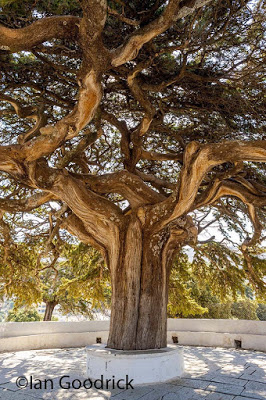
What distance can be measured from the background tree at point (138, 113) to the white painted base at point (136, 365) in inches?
17.6

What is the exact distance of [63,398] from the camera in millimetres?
3822

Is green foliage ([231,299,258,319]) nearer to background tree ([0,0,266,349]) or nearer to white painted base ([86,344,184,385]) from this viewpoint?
background tree ([0,0,266,349])

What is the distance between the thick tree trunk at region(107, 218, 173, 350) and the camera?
17.1ft

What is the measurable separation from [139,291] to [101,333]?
4.96 m

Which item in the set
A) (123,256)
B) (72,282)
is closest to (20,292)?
(72,282)

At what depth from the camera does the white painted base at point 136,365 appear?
452 cm

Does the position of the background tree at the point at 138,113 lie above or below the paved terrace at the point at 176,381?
above

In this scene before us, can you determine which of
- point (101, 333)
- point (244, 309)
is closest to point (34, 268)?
point (101, 333)

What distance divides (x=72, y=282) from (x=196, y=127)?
18.2 feet

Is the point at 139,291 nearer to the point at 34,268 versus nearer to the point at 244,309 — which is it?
the point at 34,268

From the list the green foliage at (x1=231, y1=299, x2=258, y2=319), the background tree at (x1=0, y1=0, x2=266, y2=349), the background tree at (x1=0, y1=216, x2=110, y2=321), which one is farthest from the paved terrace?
the green foliage at (x1=231, y1=299, x2=258, y2=319)

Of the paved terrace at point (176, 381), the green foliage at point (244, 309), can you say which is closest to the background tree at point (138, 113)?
the paved terrace at point (176, 381)

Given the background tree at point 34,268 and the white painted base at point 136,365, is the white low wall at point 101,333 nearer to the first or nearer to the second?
the background tree at point 34,268

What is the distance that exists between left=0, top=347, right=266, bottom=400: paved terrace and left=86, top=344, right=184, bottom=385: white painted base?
0.56ft
